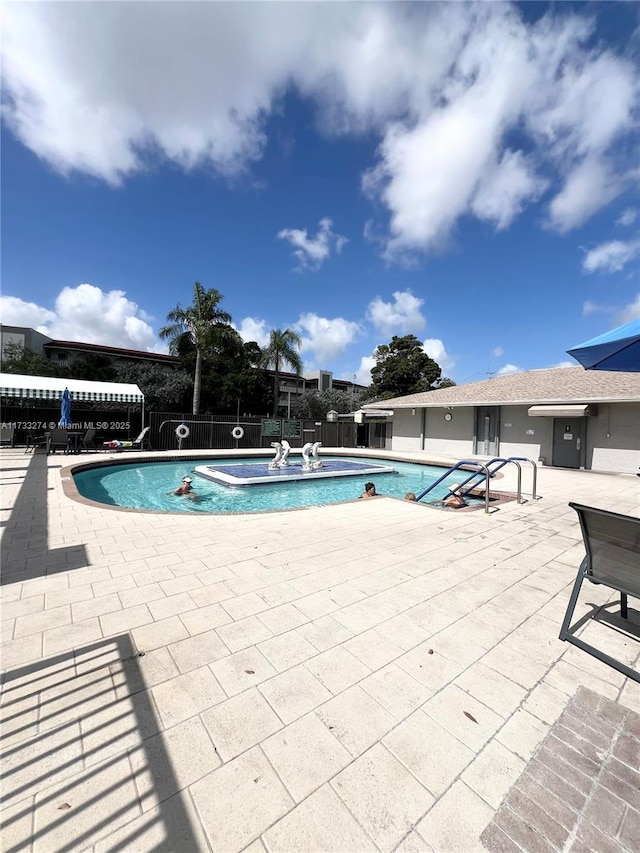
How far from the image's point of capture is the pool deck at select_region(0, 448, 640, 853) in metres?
1.37

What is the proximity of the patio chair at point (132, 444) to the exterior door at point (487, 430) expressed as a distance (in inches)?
657

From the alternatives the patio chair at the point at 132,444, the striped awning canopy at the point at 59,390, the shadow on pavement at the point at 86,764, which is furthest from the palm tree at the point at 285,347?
the shadow on pavement at the point at 86,764

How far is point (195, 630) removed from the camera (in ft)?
8.63

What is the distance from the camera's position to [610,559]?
2518 mm

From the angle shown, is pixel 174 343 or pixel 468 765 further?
Answer: pixel 174 343

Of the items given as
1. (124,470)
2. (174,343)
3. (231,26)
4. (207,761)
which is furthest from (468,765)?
(174,343)

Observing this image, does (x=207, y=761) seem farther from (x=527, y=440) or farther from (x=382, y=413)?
(x=382, y=413)

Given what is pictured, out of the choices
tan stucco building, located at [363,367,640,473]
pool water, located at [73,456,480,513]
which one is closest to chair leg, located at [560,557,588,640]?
pool water, located at [73,456,480,513]

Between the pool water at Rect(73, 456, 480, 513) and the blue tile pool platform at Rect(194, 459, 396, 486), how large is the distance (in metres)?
0.17

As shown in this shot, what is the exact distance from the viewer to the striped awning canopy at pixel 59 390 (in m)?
15.4

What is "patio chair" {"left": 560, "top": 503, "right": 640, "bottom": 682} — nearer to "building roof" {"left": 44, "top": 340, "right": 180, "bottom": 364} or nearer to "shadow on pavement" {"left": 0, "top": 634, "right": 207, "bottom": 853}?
"shadow on pavement" {"left": 0, "top": 634, "right": 207, "bottom": 853}

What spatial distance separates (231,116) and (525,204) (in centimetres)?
1077

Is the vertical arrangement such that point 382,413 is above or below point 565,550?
above

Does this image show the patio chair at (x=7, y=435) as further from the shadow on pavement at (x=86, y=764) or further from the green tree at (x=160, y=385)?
the shadow on pavement at (x=86, y=764)
